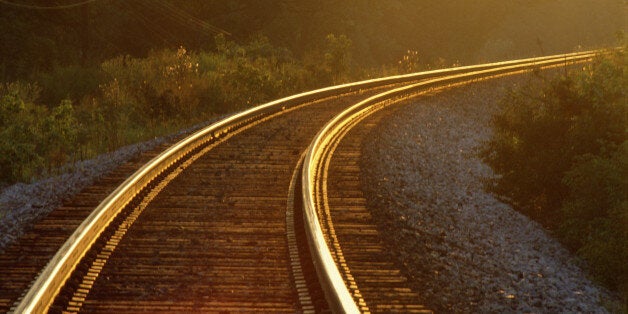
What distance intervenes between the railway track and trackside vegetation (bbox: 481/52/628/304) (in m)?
3.69

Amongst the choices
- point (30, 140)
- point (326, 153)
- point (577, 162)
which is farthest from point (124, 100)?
point (577, 162)

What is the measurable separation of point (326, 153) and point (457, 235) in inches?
157

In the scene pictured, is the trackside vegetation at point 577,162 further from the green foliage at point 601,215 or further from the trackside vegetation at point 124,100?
the trackside vegetation at point 124,100

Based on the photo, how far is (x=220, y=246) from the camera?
750 centimetres

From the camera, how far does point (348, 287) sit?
6.40 metres

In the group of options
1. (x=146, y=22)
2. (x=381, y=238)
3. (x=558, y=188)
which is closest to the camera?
(x=381, y=238)

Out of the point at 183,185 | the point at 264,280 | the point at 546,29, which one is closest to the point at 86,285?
the point at 264,280

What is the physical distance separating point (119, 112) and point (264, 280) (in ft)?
38.0

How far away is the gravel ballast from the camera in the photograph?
7324 mm

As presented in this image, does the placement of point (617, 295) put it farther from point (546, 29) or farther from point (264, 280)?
point (546, 29)

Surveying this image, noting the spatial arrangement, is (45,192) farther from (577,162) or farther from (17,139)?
(577,162)

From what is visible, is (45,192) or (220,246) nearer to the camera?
(220,246)

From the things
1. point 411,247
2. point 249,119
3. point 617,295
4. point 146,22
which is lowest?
point 617,295

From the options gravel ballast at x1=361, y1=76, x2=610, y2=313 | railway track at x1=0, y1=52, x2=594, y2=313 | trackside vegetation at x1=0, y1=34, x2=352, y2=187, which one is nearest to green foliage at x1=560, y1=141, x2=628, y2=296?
gravel ballast at x1=361, y1=76, x2=610, y2=313
